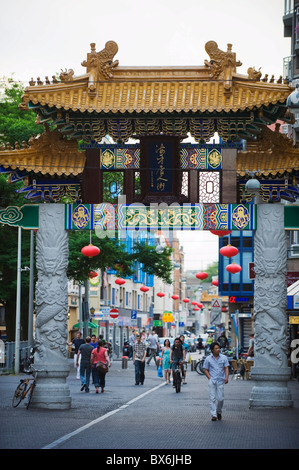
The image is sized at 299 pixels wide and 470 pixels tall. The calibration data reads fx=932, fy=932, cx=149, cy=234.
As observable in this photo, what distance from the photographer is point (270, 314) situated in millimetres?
23391

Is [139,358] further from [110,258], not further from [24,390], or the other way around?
[24,390]

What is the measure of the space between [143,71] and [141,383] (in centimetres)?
1483

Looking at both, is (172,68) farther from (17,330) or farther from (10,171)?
(17,330)

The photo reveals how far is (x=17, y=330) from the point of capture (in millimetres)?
41781

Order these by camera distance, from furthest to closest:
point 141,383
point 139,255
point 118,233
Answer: point 139,255, point 118,233, point 141,383

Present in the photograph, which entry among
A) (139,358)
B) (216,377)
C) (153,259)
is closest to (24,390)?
(216,377)

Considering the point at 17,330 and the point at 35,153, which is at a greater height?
the point at 35,153

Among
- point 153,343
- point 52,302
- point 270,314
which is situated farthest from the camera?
point 153,343

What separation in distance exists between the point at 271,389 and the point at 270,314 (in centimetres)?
186

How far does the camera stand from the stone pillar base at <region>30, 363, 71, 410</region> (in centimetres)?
2269

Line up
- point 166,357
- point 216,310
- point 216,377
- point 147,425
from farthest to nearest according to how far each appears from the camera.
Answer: point 216,310 → point 166,357 → point 216,377 → point 147,425

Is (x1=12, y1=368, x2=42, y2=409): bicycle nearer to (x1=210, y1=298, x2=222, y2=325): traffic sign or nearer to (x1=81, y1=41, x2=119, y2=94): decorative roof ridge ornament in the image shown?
(x1=81, y1=41, x2=119, y2=94): decorative roof ridge ornament
